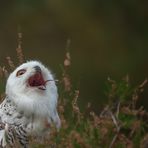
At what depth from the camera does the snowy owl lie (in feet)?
26.0

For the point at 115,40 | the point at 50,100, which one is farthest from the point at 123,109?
the point at 115,40

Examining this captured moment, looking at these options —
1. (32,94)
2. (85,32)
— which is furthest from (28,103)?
(85,32)

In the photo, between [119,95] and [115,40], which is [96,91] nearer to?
[115,40]

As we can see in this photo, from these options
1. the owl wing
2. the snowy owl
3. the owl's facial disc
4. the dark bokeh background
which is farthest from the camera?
the dark bokeh background

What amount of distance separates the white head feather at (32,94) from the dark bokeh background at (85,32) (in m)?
8.42

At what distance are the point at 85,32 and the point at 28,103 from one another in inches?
419

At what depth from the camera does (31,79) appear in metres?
8.16

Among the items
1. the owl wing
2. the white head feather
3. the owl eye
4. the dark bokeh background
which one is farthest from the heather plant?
the dark bokeh background

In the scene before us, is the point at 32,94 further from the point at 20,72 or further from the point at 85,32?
the point at 85,32

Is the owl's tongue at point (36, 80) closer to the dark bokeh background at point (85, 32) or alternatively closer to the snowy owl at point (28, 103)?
the snowy owl at point (28, 103)

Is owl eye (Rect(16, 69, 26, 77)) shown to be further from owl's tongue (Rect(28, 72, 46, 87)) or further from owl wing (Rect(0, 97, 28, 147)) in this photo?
owl wing (Rect(0, 97, 28, 147))

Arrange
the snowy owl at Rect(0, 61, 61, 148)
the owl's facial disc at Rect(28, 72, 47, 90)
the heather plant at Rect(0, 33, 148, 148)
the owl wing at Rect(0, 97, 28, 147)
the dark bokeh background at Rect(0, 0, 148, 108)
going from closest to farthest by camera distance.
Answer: the heather plant at Rect(0, 33, 148, 148) < the owl wing at Rect(0, 97, 28, 147) < the snowy owl at Rect(0, 61, 61, 148) < the owl's facial disc at Rect(28, 72, 47, 90) < the dark bokeh background at Rect(0, 0, 148, 108)

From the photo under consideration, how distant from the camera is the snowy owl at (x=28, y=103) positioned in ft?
26.0

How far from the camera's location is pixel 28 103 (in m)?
8.02
